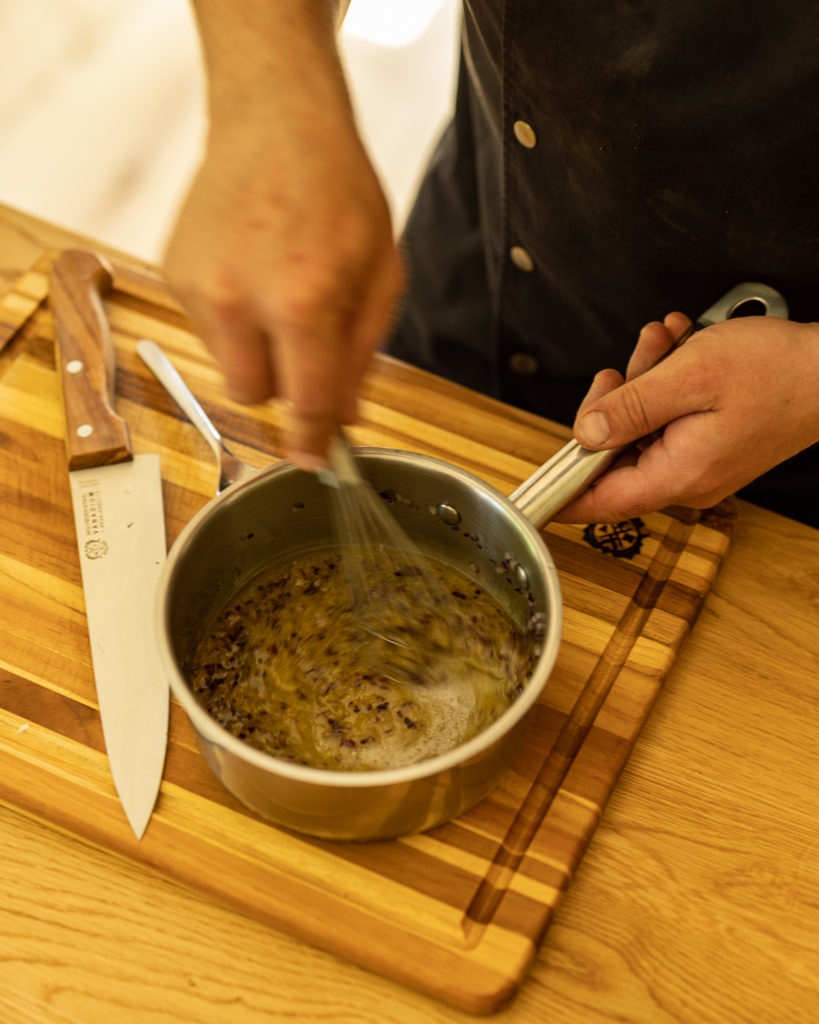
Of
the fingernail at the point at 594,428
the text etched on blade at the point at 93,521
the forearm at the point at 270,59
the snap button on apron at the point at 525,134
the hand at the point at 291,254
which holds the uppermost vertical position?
the forearm at the point at 270,59

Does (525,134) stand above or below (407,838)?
above

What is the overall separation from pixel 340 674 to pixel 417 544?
15 cm

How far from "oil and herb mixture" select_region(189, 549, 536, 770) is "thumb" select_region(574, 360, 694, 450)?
0.60 feet

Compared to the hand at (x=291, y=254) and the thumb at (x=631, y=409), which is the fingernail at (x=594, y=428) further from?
the hand at (x=291, y=254)

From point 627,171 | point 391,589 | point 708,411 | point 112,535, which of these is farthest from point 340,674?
point 627,171

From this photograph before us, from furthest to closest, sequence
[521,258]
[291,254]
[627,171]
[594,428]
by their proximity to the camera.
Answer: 1. [521,258]
2. [627,171]
3. [594,428]
4. [291,254]

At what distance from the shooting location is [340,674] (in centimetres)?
89

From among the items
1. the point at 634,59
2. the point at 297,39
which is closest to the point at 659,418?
the point at 634,59

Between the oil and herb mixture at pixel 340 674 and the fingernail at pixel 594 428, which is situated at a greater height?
the fingernail at pixel 594 428

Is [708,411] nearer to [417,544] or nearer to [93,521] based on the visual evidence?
[417,544]

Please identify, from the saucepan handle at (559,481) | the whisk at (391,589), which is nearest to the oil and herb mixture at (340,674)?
the whisk at (391,589)

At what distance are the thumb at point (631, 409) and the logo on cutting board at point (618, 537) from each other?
0.43 ft

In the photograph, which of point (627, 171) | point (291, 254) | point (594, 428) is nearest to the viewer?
point (291, 254)

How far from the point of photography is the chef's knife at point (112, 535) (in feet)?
Result: 2.69
